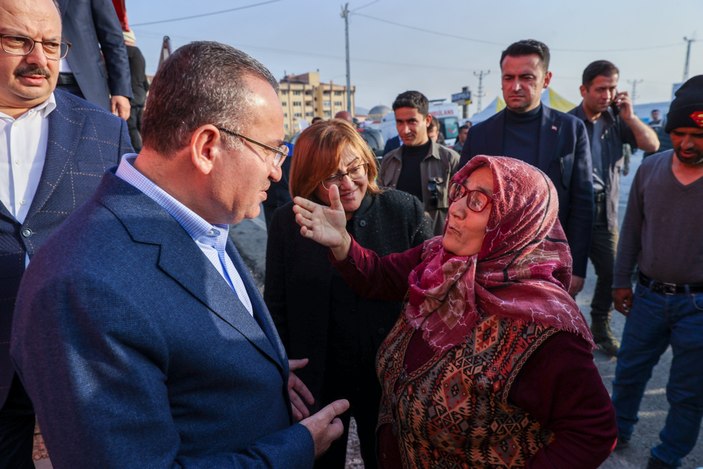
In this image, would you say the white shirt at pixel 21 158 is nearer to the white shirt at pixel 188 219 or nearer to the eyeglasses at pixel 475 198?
the white shirt at pixel 188 219

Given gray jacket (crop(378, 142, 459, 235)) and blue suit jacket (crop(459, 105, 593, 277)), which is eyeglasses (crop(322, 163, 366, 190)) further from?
gray jacket (crop(378, 142, 459, 235))

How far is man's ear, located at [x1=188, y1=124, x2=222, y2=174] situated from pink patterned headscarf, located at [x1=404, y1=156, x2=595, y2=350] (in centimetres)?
87

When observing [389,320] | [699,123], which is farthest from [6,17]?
[699,123]

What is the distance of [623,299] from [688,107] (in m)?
1.18

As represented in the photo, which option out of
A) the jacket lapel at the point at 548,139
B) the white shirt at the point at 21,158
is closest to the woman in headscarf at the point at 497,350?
the white shirt at the point at 21,158

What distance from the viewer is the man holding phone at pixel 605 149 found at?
3.68m

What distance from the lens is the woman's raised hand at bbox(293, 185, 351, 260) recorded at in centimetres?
180

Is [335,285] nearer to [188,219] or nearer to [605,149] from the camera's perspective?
[188,219]

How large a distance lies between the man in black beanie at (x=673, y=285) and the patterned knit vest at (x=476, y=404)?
57.1 inches

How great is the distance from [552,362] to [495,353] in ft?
0.53

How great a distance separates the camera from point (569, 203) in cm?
301

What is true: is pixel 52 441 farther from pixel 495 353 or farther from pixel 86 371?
pixel 495 353

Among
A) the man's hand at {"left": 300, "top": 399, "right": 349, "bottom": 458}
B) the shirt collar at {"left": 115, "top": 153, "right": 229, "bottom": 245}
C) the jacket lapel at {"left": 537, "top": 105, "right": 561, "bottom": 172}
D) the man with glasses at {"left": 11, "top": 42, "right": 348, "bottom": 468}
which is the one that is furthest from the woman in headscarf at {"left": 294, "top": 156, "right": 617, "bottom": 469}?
the jacket lapel at {"left": 537, "top": 105, "right": 561, "bottom": 172}

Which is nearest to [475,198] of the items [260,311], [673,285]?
[260,311]
